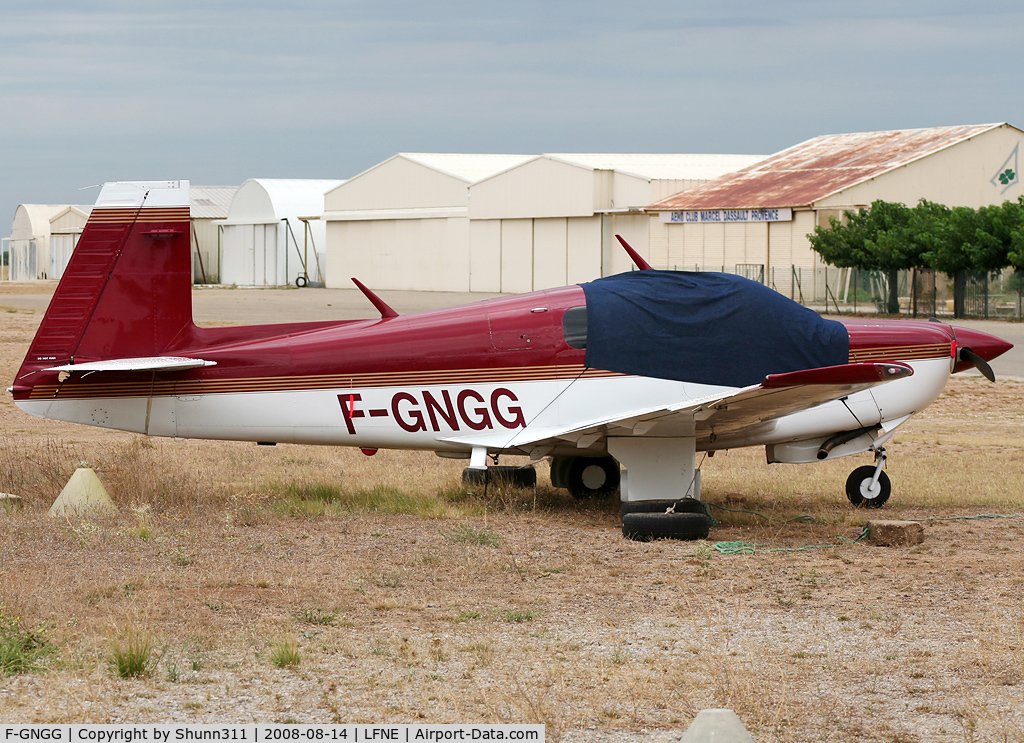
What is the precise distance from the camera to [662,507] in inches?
379

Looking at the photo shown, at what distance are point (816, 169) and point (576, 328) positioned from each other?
4301 cm

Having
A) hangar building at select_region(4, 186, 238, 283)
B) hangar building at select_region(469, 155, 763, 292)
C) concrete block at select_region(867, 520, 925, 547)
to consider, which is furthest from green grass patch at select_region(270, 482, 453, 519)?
hangar building at select_region(4, 186, 238, 283)

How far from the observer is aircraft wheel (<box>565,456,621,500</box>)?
37.8ft

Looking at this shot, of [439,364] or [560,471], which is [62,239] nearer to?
[560,471]

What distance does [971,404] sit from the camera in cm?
1973

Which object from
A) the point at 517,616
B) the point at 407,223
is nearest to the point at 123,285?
the point at 517,616

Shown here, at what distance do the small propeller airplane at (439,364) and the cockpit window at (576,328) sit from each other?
0.5 inches

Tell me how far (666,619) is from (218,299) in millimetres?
47970

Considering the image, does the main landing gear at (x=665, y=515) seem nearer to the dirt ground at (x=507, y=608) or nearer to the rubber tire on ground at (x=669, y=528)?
the rubber tire on ground at (x=669, y=528)

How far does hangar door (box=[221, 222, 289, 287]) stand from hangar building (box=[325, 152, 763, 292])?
410 cm

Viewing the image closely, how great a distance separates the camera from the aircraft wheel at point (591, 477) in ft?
37.8

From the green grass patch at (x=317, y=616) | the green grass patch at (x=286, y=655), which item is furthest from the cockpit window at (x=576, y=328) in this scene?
the green grass patch at (x=286, y=655)

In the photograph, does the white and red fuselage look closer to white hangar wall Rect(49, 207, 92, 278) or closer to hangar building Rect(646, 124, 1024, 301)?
hangar building Rect(646, 124, 1024, 301)

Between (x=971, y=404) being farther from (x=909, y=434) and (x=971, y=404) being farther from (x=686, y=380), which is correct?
(x=686, y=380)
